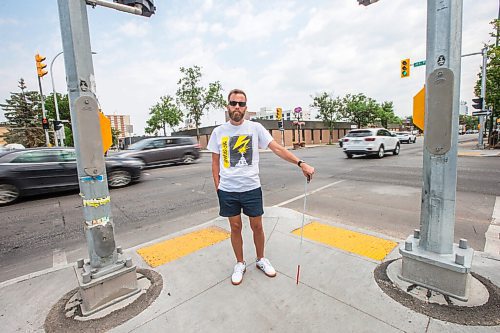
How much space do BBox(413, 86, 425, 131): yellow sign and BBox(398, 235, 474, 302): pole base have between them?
1.15m

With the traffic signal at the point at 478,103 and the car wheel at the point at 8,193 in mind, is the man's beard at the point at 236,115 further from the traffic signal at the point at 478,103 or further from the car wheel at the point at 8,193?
the traffic signal at the point at 478,103

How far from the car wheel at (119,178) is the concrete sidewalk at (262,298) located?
18.4 ft

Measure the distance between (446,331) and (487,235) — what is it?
2.91 m

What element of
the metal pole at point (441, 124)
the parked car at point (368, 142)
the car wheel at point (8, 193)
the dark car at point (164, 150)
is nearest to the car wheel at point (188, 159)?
the dark car at point (164, 150)

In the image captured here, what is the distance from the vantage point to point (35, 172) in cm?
695

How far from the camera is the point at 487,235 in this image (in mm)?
3887

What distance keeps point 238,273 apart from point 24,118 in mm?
71887

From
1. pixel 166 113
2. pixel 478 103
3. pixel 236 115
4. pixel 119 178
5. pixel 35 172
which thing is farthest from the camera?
pixel 166 113

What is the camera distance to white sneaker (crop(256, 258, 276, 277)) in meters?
2.75

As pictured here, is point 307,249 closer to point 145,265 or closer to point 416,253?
point 416,253

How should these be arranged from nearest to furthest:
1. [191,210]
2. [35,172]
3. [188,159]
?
[191,210] < [35,172] < [188,159]

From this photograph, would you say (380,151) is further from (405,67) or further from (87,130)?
(87,130)

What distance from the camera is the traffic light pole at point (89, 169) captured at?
7.11ft

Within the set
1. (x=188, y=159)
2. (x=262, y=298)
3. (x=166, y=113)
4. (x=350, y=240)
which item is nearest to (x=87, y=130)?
(x=262, y=298)
